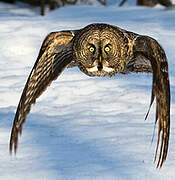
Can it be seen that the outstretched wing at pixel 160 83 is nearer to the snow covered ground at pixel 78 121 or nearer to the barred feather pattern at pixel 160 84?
the barred feather pattern at pixel 160 84

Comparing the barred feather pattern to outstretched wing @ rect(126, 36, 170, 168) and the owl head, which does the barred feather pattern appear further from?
the owl head

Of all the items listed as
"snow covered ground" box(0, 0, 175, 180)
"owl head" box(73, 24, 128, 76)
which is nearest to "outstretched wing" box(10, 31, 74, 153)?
"owl head" box(73, 24, 128, 76)

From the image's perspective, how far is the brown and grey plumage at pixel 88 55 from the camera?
383 centimetres

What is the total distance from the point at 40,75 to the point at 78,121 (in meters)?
1.95

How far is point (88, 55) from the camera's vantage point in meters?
4.08

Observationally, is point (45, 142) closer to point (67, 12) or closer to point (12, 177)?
point (12, 177)

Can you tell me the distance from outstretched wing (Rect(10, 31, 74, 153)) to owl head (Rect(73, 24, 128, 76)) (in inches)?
5.4

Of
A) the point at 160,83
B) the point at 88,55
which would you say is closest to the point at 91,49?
the point at 88,55

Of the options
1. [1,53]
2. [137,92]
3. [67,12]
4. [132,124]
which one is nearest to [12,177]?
[132,124]

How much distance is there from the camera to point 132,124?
5.61 metres

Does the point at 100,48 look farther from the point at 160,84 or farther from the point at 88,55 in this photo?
the point at 160,84

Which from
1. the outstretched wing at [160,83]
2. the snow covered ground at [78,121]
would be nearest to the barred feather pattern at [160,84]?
the outstretched wing at [160,83]

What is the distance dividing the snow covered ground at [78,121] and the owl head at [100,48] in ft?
3.03

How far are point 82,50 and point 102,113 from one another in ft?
7.12
